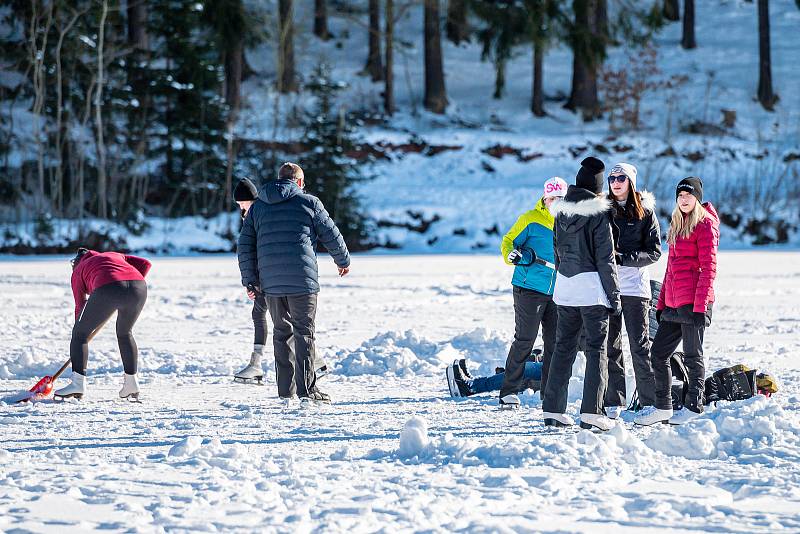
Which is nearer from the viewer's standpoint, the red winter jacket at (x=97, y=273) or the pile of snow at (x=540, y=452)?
the pile of snow at (x=540, y=452)

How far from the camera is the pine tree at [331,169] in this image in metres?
26.8

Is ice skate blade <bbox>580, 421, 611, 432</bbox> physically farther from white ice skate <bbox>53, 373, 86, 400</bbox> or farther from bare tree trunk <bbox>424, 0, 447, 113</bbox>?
bare tree trunk <bbox>424, 0, 447, 113</bbox>

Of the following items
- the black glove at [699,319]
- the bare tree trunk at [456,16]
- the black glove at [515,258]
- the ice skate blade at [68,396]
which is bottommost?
the ice skate blade at [68,396]

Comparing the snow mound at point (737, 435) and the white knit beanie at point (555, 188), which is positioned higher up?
the white knit beanie at point (555, 188)

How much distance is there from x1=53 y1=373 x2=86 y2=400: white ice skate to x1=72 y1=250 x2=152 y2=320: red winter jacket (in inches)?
17.7

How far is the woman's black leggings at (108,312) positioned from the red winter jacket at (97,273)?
4 cm

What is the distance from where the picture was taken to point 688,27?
43.1 meters

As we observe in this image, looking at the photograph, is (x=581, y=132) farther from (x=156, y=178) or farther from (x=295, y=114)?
(x=156, y=178)

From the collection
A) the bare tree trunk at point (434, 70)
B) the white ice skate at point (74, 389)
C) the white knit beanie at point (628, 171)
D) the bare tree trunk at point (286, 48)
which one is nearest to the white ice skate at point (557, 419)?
the white knit beanie at point (628, 171)

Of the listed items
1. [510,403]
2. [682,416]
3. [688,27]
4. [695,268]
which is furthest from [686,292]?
[688,27]

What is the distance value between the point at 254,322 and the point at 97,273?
1628 mm

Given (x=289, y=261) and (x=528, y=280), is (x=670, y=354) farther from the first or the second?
(x=289, y=261)

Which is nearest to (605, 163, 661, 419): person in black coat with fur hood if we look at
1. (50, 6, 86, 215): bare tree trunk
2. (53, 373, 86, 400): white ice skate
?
(53, 373, 86, 400): white ice skate

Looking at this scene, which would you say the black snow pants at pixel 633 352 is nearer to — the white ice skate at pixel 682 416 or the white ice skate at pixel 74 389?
the white ice skate at pixel 682 416
